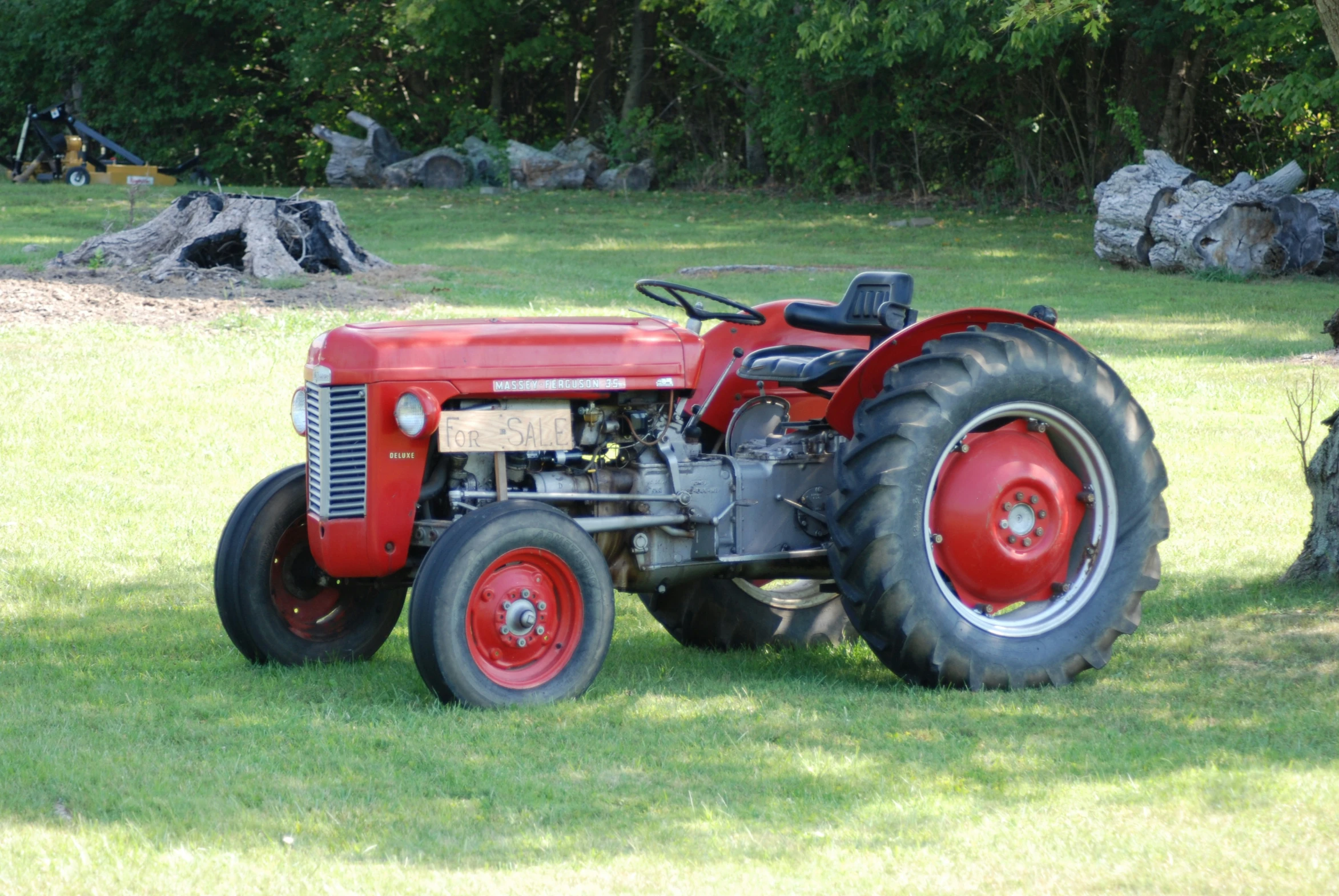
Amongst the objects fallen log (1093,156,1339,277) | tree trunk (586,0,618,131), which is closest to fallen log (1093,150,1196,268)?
fallen log (1093,156,1339,277)

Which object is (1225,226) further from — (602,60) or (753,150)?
(602,60)

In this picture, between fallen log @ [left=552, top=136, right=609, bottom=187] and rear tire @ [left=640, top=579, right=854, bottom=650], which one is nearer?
rear tire @ [left=640, top=579, right=854, bottom=650]

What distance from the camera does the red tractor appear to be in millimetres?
4922

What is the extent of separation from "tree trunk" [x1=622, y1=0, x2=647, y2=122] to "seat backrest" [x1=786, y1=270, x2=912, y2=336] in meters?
26.8

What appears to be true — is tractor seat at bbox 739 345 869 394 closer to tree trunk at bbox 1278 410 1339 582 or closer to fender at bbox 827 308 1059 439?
fender at bbox 827 308 1059 439

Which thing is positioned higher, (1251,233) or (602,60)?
(602,60)

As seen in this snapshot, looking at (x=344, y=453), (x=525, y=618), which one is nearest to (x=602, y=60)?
(x=344, y=453)

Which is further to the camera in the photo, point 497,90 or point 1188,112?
point 497,90

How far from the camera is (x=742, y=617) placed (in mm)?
5949

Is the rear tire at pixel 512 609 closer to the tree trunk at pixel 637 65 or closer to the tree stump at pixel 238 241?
the tree stump at pixel 238 241

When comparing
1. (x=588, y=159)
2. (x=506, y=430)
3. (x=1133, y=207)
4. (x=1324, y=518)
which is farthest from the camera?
(x=588, y=159)

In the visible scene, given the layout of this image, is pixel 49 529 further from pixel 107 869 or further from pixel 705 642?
pixel 107 869

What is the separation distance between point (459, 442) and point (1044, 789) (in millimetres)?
2056

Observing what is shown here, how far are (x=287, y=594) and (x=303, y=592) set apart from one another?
2.2 inches
